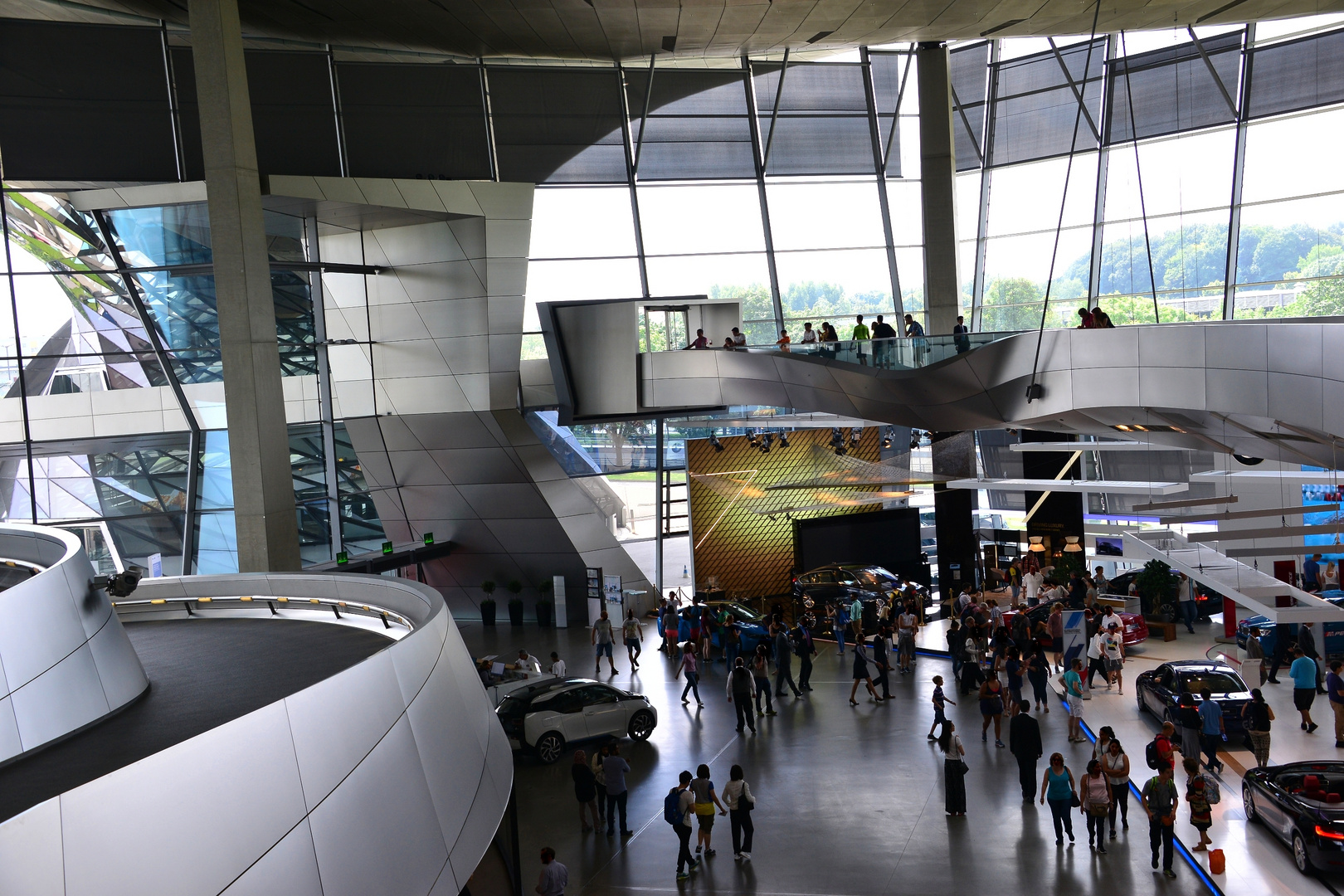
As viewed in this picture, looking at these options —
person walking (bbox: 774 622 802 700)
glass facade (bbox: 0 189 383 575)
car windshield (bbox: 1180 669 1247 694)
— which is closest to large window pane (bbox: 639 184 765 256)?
glass facade (bbox: 0 189 383 575)

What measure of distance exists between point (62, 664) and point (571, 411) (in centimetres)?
1889

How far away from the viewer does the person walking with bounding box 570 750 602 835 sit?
13992 millimetres

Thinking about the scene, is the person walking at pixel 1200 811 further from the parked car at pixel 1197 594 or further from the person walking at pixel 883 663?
the parked car at pixel 1197 594

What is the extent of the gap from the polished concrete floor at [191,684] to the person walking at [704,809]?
505cm

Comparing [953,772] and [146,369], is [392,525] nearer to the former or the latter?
[146,369]

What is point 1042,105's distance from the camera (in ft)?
97.1

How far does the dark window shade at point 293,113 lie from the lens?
23266mm

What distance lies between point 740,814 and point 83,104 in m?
18.9

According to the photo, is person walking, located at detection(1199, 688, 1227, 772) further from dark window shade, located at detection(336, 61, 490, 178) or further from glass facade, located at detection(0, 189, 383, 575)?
dark window shade, located at detection(336, 61, 490, 178)

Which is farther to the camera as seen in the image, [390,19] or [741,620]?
[741,620]

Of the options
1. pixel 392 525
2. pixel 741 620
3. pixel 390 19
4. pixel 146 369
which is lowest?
pixel 741 620

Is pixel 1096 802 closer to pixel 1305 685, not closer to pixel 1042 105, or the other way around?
pixel 1305 685

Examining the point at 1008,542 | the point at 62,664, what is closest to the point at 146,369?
the point at 62,664

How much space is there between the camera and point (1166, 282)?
1113 inches
